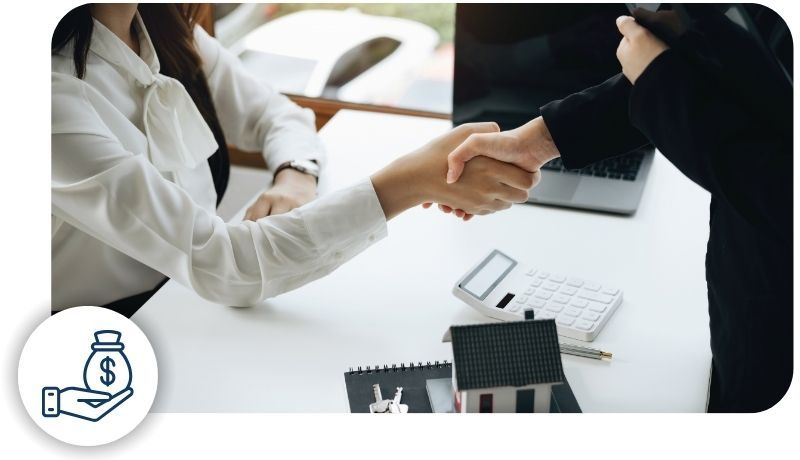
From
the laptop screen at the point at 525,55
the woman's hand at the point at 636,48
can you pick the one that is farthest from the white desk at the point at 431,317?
the woman's hand at the point at 636,48

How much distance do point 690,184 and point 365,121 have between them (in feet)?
2.04

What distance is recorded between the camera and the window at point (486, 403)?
86 cm

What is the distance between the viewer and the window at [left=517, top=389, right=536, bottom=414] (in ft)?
2.82

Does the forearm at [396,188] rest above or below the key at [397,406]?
above

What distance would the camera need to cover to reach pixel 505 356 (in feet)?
2.72

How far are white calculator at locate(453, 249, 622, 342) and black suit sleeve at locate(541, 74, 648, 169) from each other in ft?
0.52

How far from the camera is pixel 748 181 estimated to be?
794mm

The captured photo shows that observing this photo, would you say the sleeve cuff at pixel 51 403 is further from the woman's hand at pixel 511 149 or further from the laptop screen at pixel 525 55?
the laptop screen at pixel 525 55

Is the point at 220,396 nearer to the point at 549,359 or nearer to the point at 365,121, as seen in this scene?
the point at 549,359

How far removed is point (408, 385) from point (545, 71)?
717 mm

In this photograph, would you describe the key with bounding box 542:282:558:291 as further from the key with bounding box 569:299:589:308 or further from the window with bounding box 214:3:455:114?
the window with bounding box 214:3:455:114

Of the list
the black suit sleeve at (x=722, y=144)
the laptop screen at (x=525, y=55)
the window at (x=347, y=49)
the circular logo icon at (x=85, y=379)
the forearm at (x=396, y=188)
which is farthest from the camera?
the window at (x=347, y=49)

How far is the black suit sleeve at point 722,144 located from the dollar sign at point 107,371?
24.6 inches

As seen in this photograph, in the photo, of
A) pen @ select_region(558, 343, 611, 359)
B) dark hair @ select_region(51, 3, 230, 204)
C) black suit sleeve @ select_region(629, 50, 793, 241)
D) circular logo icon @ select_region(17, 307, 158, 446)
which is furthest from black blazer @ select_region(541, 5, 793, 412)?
dark hair @ select_region(51, 3, 230, 204)
